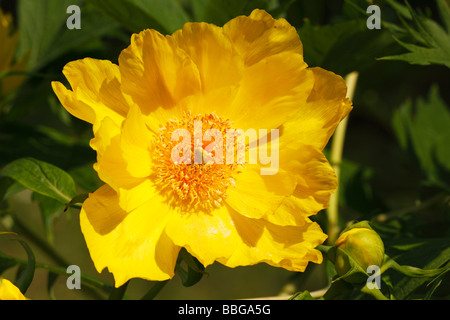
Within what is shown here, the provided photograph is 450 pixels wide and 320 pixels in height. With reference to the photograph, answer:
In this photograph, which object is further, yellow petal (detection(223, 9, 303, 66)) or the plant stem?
the plant stem

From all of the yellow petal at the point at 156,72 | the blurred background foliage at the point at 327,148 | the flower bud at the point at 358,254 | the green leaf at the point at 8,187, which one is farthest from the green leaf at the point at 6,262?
the flower bud at the point at 358,254

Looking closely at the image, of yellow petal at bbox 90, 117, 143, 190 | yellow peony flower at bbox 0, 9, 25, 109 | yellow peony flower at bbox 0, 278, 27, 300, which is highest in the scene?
yellow peony flower at bbox 0, 9, 25, 109

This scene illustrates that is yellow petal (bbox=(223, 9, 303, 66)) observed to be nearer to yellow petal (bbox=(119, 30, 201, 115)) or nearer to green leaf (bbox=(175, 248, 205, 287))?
yellow petal (bbox=(119, 30, 201, 115))

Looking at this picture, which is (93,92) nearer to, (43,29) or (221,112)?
(221,112)

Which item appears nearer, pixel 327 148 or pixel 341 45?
pixel 341 45

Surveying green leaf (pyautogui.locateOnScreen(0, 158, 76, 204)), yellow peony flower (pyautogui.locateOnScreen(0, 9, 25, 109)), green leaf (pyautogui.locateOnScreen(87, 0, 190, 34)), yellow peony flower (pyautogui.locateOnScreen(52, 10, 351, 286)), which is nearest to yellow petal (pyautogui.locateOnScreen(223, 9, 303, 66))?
yellow peony flower (pyautogui.locateOnScreen(52, 10, 351, 286))

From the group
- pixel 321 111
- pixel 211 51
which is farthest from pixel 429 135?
pixel 211 51

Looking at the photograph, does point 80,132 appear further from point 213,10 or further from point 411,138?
point 411,138
